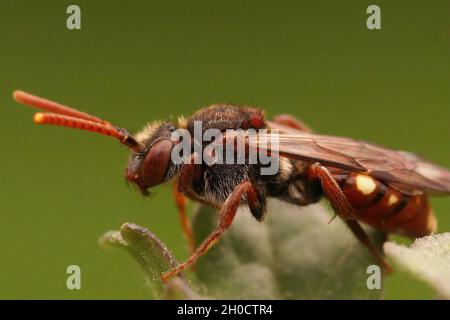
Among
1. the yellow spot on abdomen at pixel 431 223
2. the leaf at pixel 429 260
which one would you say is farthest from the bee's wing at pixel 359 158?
the leaf at pixel 429 260

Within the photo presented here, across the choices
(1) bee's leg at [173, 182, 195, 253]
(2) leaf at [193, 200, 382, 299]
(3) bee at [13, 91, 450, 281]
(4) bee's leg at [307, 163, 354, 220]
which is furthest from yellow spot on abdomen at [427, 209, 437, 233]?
(1) bee's leg at [173, 182, 195, 253]

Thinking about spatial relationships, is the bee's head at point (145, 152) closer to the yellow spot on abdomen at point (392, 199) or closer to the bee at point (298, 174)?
the bee at point (298, 174)

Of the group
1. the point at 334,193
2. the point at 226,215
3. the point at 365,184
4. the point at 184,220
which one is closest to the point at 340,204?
the point at 334,193

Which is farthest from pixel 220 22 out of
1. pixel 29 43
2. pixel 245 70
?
pixel 29 43

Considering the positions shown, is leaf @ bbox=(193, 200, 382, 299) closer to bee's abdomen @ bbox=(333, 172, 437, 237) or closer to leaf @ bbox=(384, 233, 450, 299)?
bee's abdomen @ bbox=(333, 172, 437, 237)

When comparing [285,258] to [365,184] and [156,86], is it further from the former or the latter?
[156,86]

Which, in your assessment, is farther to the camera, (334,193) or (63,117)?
(334,193)
